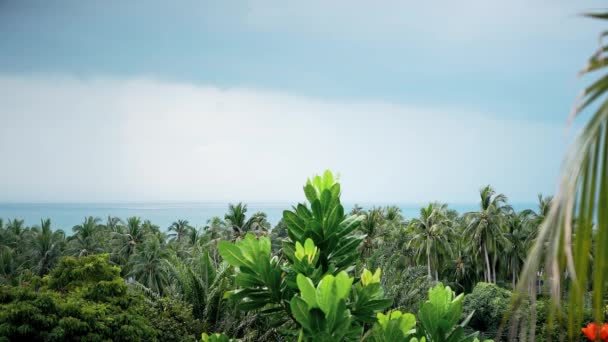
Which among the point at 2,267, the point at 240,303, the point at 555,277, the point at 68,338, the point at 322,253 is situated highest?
the point at 555,277

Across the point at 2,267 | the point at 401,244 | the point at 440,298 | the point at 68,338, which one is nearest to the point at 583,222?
the point at 440,298

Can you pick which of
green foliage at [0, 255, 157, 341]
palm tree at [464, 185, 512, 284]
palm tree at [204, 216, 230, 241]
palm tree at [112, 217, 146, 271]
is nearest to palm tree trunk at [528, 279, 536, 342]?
green foliage at [0, 255, 157, 341]

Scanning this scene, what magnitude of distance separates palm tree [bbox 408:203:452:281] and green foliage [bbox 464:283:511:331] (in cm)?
1271

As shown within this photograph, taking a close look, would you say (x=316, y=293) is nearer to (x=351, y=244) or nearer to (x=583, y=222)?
(x=351, y=244)

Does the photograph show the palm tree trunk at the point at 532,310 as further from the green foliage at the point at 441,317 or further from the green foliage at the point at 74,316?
the green foliage at the point at 74,316

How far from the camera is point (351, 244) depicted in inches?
137

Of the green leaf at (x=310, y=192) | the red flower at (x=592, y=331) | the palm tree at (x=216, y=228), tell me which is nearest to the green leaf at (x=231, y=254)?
the green leaf at (x=310, y=192)

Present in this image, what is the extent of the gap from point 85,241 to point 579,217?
2209 inches

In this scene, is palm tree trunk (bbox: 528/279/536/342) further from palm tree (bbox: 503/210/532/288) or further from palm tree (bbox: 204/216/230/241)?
palm tree (bbox: 204/216/230/241)

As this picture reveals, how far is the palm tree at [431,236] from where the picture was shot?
1844 inches

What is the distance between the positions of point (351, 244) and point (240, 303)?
0.73m

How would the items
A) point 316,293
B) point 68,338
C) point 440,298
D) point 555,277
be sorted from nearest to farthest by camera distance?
point 555,277, point 316,293, point 440,298, point 68,338

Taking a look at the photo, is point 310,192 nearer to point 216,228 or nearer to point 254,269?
point 254,269

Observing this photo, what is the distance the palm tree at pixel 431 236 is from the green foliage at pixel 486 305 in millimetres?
12706
